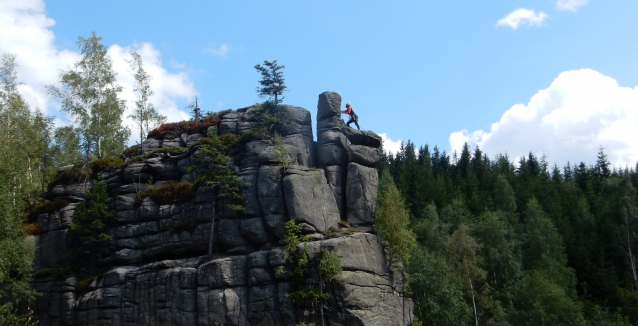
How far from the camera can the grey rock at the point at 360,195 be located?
130 ft

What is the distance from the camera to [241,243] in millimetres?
37219

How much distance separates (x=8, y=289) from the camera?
3406cm

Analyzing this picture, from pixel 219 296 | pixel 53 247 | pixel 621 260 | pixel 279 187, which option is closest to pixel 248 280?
pixel 219 296

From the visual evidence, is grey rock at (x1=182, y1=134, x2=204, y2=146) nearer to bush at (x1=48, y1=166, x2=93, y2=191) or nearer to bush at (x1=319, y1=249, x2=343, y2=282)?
bush at (x1=48, y1=166, x2=93, y2=191)

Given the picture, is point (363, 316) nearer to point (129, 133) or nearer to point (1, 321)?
point (1, 321)

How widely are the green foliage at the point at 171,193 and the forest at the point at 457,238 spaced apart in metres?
9.31

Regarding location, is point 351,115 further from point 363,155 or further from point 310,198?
point 310,198

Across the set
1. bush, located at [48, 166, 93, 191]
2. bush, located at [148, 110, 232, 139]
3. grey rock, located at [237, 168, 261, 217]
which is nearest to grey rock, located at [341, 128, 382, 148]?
grey rock, located at [237, 168, 261, 217]

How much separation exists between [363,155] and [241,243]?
12.2 metres

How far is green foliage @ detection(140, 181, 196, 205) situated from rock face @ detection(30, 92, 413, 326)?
21.6 inches

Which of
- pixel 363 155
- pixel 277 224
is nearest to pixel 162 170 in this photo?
pixel 277 224

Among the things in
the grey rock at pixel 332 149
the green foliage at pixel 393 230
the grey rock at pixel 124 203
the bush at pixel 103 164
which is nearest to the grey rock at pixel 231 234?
the grey rock at pixel 332 149

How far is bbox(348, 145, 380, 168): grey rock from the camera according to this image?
41066mm

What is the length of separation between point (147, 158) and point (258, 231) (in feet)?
51.0
